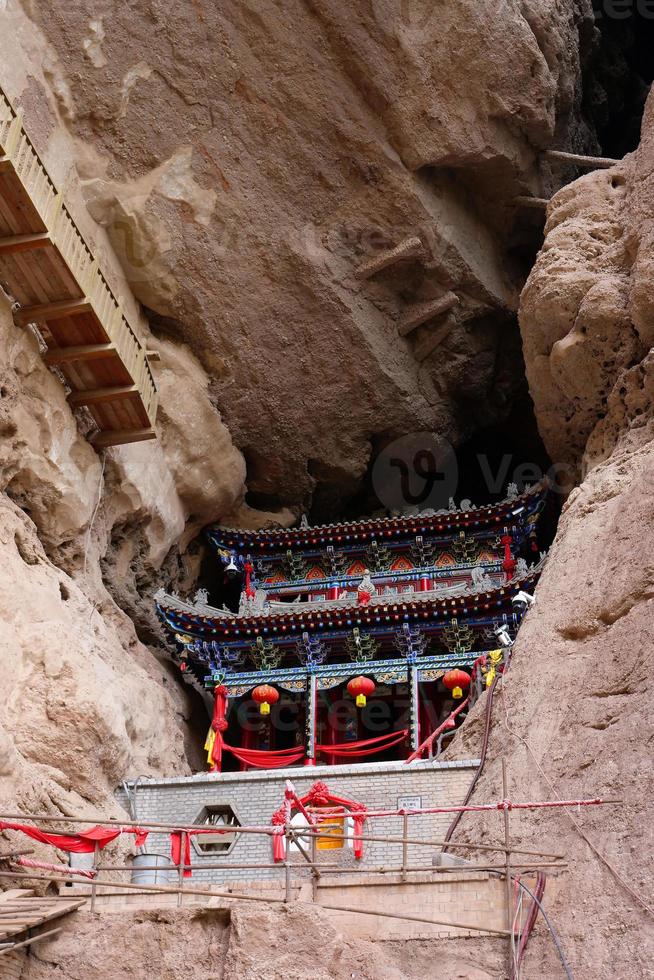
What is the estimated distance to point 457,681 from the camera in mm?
16156

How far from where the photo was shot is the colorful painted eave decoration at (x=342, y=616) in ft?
54.3

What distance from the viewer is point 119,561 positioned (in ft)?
58.2

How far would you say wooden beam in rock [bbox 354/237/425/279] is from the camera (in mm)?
19359

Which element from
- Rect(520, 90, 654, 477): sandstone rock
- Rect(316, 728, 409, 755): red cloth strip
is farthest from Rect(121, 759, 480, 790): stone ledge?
Rect(520, 90, 654, 477): sandstone rock

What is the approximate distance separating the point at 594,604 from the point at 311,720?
525 cm

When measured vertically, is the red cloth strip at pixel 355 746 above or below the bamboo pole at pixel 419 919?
above

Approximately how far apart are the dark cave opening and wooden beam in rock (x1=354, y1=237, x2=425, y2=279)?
25.0ft

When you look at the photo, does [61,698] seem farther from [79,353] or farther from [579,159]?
[579,159]

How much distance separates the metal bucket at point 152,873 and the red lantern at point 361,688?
425 centimetres

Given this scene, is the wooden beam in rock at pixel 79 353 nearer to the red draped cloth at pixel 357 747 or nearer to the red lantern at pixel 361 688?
the red lantern at pixel 361 688

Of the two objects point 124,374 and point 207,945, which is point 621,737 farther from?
point 124,374

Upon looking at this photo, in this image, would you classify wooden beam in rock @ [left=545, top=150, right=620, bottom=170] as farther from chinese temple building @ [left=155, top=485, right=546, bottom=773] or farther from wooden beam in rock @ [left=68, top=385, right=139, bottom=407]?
wooden beam in rock @ [left=68, top=385, right=139, bottom=407]
